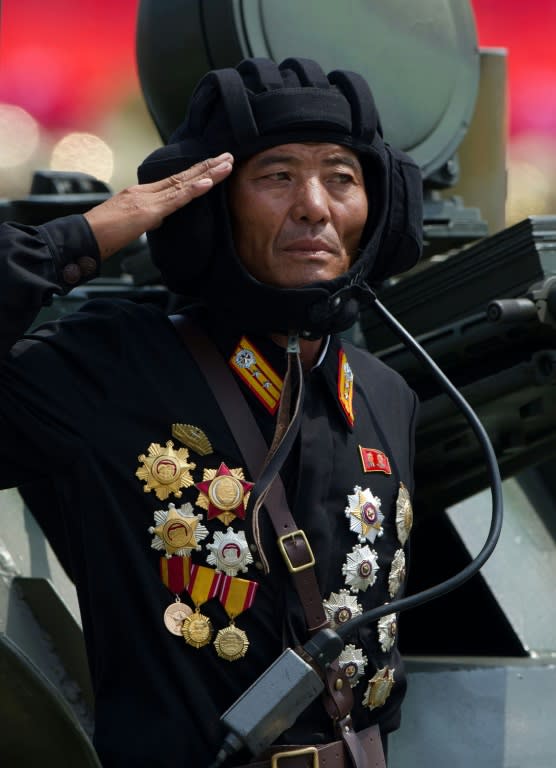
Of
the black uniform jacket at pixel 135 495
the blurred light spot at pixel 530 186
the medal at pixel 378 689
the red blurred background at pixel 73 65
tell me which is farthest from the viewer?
the blurred light spot at pixel 530 186

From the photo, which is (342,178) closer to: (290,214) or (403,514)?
(290,214)

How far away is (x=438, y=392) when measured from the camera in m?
4.26

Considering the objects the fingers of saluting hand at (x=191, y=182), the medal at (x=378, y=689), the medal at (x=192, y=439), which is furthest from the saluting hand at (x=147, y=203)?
the medal at (x=378, y=689)

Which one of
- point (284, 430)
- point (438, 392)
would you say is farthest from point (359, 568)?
point (438, 392)

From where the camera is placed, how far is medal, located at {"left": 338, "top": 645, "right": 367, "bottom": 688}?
314cm

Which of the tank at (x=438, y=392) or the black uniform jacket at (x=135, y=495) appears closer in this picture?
the black uniform jacket at (x=135, y=495)

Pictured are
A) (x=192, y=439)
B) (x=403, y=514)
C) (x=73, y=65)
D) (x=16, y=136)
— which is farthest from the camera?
(x=73, y=65)

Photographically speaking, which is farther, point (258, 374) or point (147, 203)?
point (258, 374)

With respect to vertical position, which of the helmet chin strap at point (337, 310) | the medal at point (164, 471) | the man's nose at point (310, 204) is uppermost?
the man's nose at point (310, 204)

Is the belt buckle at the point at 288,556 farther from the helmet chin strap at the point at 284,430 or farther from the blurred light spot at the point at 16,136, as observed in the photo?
the blurred light spot at the point at 16,136

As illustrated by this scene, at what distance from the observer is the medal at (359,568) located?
125 inches

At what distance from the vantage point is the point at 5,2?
9.68 m

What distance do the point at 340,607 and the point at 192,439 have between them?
42 centimetres

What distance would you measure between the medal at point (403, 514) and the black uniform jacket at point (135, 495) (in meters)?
0.10
